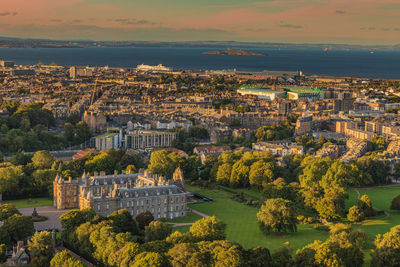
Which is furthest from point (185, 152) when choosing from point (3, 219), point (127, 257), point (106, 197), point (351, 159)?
point (127, 257)

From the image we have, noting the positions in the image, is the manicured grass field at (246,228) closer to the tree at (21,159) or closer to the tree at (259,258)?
the tree at (259,258)

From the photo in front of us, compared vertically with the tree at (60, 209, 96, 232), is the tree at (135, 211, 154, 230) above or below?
below

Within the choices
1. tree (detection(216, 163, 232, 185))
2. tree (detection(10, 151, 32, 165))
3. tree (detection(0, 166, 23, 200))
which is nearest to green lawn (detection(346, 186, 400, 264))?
tree (detection(216, 163, 232, 185))

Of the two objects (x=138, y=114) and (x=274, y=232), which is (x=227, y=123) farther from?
(x=274, y=232)

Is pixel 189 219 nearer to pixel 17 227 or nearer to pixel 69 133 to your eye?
pixel 17 227

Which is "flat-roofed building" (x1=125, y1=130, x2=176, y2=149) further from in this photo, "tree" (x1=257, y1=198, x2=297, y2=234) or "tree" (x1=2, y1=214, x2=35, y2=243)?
"tree" (x1=2, y1=214, x2=35, y2=243)

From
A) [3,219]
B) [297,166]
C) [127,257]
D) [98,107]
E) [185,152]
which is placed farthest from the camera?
[98,107]

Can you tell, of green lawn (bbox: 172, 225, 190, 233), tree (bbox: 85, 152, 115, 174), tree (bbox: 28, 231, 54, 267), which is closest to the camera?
tree (bbox: 28, 231, 54, 267)
